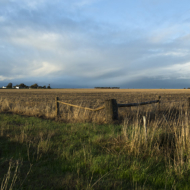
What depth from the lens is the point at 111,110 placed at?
717cm

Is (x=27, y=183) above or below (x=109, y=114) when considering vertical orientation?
below

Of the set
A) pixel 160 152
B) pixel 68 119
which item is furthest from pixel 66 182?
pixel 68 119

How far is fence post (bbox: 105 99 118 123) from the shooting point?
280 inches

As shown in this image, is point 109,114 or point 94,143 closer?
point 94,143

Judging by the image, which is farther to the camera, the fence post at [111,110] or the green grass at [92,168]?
the fence post at [111,110]

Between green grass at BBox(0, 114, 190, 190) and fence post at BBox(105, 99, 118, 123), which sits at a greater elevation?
fence post at BBox(105, 99, 118, 123)

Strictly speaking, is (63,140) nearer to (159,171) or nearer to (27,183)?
(27,183)

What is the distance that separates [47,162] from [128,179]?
1.87 m

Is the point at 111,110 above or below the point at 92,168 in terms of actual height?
above

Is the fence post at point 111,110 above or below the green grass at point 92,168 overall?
above

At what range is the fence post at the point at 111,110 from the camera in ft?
23.4

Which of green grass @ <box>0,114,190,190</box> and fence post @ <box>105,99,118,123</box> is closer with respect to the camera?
green grass @ <box>0,114,190,190</box>

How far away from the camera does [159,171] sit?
3.29 m

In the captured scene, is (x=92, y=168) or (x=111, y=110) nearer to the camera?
(x=92, y=168)
